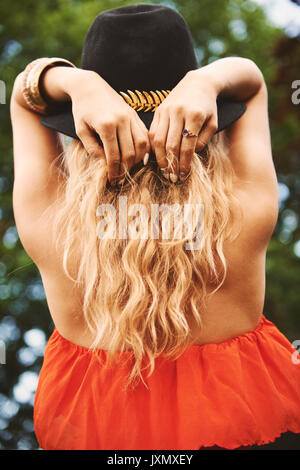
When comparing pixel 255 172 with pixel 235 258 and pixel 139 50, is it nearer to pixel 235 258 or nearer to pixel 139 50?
pixel 235 258

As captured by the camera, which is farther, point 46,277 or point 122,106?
point 46,277

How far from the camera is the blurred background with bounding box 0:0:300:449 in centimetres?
504

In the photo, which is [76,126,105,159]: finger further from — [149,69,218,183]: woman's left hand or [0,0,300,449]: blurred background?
[0,0,300,449]: blurred background

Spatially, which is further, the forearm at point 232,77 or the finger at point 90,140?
the forearm at point 232,77

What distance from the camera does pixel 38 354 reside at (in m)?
5.56

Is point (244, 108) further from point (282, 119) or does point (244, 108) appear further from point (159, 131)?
point (282, 119)

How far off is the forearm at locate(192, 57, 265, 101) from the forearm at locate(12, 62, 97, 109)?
0.32m

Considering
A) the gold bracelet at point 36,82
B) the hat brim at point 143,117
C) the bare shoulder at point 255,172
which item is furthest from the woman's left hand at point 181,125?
the gold bracelet at point 36,82

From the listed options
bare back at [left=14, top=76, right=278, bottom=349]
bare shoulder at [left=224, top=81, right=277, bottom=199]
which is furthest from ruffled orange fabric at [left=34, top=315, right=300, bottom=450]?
bare shoulder at [left=224, top=81, right=277, bottom=199]

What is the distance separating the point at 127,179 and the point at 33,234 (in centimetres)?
33

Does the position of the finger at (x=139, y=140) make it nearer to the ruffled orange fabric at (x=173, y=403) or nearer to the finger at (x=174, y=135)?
the finger at (x=174, y=135)

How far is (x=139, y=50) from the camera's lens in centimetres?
126

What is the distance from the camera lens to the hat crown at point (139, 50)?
4.12ft
